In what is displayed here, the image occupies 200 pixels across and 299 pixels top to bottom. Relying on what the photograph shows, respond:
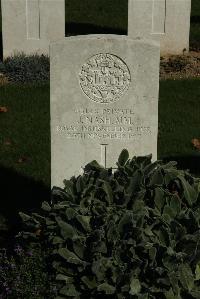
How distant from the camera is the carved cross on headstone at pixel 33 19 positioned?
11.9 m

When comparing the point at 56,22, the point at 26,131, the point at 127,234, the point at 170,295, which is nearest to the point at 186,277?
the point at 170,295

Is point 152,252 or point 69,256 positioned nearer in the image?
point 152,252

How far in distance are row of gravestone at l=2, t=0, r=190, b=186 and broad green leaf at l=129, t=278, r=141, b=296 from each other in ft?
5.33

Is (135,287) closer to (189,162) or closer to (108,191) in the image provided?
(108,191)

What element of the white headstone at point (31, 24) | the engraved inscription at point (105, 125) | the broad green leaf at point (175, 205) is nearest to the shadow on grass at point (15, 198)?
the engraved inscription at point (105, 125)

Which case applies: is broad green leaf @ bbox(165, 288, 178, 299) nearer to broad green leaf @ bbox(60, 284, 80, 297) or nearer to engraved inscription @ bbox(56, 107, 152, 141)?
broad green leaf @ bbox(60, 284, 80, 297)

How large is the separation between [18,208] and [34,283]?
6.15ft

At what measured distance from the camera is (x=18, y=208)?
6.74m

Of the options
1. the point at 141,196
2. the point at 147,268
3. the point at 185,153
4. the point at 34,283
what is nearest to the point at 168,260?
the point at 147,268

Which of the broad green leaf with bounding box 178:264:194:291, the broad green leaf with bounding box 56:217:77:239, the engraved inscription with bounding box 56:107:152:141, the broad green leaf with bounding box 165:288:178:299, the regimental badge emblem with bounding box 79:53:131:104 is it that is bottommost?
the broad green leaf with bounding box 165:288:178:299

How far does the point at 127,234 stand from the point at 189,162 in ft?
10.4

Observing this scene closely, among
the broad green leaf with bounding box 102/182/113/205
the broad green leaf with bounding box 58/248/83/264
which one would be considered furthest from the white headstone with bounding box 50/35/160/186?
the broad green leaf with bounding box 58/248/83/264

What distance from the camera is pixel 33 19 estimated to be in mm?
12023

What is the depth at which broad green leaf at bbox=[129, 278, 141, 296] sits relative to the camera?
4547 millimetres
